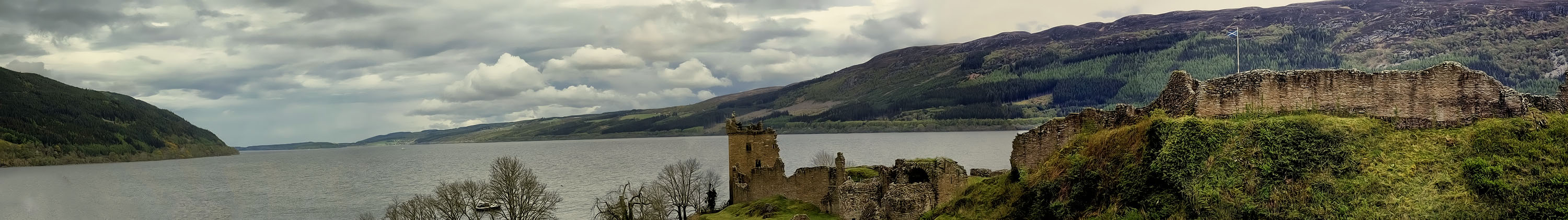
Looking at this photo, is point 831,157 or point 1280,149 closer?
point 1280,149

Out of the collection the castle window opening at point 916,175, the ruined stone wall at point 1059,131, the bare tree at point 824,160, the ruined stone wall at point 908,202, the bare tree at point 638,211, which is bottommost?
the bare tree at point 824,160

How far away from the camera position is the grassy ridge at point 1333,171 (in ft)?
60.1

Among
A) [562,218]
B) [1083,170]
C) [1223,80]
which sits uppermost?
[1223,80]

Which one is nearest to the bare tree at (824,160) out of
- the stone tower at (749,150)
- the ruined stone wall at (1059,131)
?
the stone tower at (749,150)

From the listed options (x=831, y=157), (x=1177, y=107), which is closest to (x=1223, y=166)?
(x=1177, y=107)

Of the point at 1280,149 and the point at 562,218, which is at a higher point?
the point at 1280,149

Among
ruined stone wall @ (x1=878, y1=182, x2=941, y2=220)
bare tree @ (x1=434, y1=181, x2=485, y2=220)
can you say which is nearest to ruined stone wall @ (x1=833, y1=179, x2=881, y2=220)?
ruined stone wall @ (x1=878, y1=182, x2=941, y2=220)

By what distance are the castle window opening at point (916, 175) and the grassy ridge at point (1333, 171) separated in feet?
41.3

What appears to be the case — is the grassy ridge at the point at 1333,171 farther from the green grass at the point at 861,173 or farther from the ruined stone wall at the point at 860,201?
the green grass at the point at 861,173

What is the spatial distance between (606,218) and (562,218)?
19.3 m

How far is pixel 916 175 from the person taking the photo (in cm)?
3616

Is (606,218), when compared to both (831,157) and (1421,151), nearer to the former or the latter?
(1421,151)

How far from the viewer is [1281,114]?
21.8m

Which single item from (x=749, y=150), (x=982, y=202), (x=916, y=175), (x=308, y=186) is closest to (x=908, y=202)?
(x=982, y=202)
